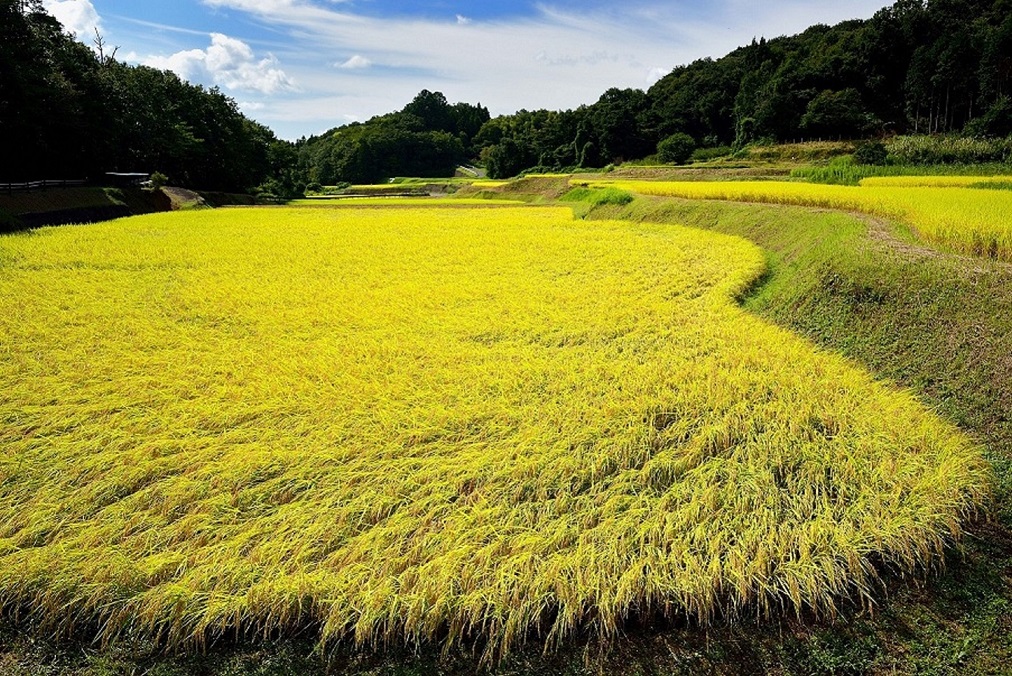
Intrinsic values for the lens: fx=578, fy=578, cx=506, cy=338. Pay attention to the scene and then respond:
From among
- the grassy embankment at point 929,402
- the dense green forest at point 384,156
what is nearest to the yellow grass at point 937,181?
the grassy embankment at point 929,402

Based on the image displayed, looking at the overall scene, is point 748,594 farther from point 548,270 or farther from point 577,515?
point 548,270

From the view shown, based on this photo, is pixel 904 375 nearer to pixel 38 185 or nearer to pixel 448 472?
pixel 448 472

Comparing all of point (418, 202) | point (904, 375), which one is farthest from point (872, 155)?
point (904, 375)

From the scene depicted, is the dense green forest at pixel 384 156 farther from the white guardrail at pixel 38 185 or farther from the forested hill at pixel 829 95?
the white guardrail at pixel 38 185

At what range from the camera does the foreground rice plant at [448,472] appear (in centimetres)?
272

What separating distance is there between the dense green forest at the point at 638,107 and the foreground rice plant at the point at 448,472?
21.1 m

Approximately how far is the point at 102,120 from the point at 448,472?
30.1 metres

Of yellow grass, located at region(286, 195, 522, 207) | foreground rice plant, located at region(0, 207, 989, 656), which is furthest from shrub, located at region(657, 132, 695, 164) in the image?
foreground rice plant, located at region(0, 207, 989, 656)

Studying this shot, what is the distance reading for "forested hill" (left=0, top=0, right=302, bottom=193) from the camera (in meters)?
20.2

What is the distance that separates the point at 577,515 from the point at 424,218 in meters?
17.0

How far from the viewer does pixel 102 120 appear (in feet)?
84.1

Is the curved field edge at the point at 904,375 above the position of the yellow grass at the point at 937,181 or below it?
below

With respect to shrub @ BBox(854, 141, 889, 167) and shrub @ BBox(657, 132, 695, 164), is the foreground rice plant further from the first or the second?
shrub @ BBox(657, 132, 695, 164)

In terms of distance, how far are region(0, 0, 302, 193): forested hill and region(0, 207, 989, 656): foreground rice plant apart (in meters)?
19.3
